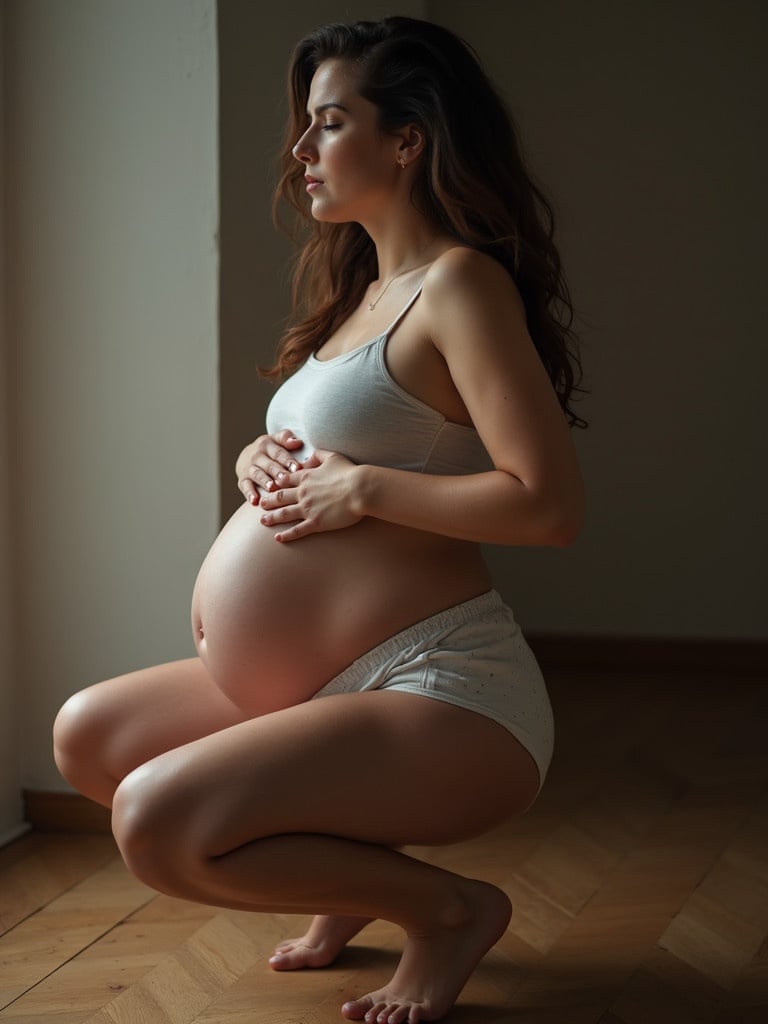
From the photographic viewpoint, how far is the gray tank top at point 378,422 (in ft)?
5.72

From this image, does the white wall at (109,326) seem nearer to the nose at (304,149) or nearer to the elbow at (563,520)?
the nose at (304,149)

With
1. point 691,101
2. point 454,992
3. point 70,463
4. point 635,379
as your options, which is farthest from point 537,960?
point 691,101

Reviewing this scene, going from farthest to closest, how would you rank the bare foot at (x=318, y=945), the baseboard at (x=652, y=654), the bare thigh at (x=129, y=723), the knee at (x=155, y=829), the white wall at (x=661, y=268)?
the baseboard at (x=652, y=654) → the white wall at (x=661, y=268) → the bare foot at (x=318, y=945) → the bare thigh at (x=129, y=723) → the knee at (x=155, y=829)

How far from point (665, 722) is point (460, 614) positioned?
2.13 metres

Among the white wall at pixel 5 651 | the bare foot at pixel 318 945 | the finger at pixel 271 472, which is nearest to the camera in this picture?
the finger at pixel 271 472

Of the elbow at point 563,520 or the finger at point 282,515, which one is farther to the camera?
the finger at point 282,515

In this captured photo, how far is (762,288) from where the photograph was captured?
14.1 ft

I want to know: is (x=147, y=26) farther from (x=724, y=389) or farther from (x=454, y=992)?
(x=724, y=389)

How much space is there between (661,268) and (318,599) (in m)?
2.94

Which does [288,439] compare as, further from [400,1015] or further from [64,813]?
[64,813]

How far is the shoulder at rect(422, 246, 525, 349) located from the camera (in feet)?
5.47

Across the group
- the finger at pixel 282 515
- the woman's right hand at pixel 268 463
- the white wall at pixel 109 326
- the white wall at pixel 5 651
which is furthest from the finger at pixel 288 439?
the white wall at pixel 5 651

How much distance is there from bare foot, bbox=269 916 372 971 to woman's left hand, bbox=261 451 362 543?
2.33ft

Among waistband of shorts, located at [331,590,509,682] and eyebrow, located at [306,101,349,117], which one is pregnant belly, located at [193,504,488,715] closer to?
waistband of shorts, located at [331,590,509,682]
